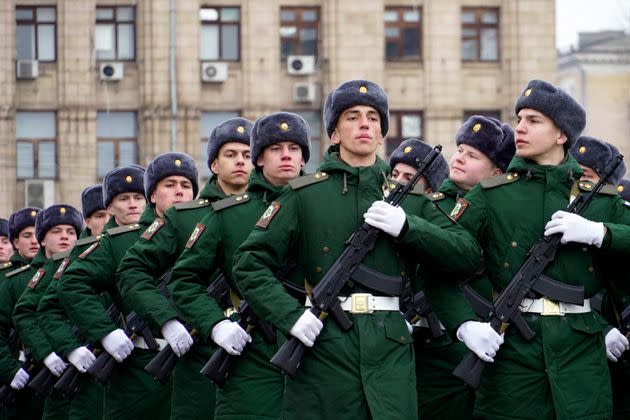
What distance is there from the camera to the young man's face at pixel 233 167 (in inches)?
443

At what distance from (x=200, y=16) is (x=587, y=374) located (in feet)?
108

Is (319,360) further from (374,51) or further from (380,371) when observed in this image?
(374,51)

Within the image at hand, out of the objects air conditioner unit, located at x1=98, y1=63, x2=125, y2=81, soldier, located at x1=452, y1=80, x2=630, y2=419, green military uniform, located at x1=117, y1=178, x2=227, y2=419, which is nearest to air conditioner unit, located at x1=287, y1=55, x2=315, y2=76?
air conditioner unit, located at x1=98, y1=63, x2=125, y2=81

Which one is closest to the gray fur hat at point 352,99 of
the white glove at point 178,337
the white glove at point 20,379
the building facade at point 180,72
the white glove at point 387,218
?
the white glove at point 387,218

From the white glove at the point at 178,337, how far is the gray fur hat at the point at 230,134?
143 cm

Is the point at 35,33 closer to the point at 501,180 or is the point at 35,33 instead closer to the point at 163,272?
the point at 163,272

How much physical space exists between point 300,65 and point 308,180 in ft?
106

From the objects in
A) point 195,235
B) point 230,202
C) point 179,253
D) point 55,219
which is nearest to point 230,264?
point 195,235

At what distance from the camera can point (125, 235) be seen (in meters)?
12.3

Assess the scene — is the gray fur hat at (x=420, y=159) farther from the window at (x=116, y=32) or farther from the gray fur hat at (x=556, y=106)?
the window at (x=116, y=32)

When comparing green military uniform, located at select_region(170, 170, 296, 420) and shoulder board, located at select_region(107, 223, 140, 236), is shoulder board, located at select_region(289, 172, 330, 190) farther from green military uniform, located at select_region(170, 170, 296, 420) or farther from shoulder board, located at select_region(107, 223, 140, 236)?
shoulder board, located at select_region(107, 223, 140, 236)

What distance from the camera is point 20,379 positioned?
50.3ft

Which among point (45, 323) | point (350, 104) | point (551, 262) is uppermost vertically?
point (350, 104)

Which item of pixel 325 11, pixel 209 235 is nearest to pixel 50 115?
pixel 325 11
